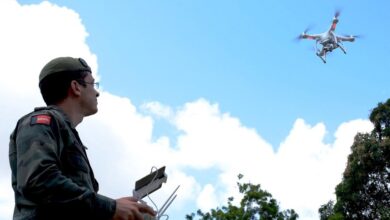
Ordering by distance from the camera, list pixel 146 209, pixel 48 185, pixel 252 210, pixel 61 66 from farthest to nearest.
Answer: pixel 252 210 → pixel 61 66 → pixel 146 209 → pixel 48 185

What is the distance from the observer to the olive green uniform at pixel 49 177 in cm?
193

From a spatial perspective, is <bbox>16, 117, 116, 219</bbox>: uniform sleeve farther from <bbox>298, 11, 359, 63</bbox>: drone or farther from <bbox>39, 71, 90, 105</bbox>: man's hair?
<bbox>298, 11, 359, 63</bbox>: drone

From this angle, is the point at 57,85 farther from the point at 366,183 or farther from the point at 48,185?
the point at 366,183

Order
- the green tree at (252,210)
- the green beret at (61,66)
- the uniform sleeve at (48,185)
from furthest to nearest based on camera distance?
the green tree at (252,210) < the green beret at (61,66) < the uniform sleeve at (48,185)

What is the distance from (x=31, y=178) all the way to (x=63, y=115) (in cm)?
41

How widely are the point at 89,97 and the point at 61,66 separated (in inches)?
6.8

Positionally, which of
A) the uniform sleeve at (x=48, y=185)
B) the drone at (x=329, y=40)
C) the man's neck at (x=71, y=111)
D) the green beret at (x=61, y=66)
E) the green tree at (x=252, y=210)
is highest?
the drone at (x=329, y=40)

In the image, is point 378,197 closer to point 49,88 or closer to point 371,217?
point 371,217

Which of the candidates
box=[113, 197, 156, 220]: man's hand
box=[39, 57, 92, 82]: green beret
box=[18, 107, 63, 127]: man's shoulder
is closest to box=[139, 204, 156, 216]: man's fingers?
box=[113, 197, 156, 220]: man's hand

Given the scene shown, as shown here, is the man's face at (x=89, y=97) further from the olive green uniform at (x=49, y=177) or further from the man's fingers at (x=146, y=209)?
the man's fingers at (x=146, y=209)

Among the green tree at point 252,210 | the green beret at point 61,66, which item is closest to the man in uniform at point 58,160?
the green beret at point 61,66

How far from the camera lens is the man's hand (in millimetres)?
1970

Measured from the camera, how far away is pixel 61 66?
238 centimetres

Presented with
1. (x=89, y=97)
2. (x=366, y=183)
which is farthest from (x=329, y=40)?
(x=89, y=97)
